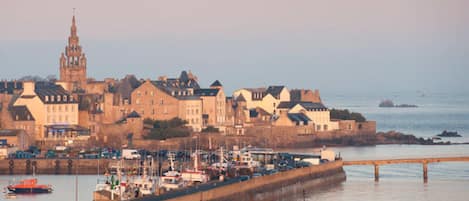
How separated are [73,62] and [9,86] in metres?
13.1

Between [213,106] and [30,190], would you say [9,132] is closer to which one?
[213,106]

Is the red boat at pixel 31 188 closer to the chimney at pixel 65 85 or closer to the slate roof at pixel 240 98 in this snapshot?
the chimney at pixel 65 85

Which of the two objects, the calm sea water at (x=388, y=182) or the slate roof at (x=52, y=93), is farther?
the slate roof at (x=52, y=93)

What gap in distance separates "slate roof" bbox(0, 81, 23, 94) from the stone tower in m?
9.85

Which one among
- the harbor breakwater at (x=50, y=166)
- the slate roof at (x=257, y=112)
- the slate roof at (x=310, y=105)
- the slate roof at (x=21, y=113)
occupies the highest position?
the slate roof at (x=310, y=105)

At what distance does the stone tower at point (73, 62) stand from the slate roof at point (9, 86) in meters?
9.85

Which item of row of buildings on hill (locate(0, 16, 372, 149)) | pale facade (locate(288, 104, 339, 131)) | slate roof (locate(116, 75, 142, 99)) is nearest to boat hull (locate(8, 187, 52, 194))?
row of buildings on hill (locate(0, 16, 372, 149))

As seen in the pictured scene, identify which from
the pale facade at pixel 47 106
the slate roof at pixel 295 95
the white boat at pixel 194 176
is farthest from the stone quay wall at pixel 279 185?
the slate roof at pixel 295 95

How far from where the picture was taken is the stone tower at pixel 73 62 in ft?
407

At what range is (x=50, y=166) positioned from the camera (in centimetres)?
8594

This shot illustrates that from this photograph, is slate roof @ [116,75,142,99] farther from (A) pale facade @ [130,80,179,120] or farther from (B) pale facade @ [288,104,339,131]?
(B) pale facade @ [288,104,339,131]

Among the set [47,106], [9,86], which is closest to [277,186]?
[47,106]

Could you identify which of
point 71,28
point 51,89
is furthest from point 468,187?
point 71,28

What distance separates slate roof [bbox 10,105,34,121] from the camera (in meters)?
101
